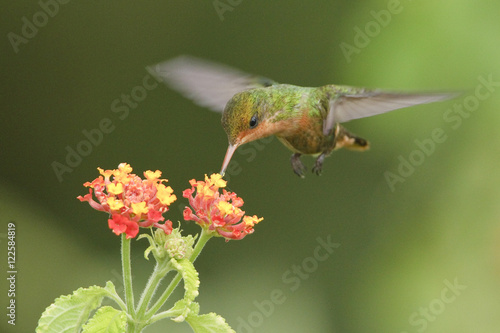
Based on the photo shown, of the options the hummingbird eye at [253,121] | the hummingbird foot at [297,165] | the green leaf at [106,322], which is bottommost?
the green leaf at [106,322]

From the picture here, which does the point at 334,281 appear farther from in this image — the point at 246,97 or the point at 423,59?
the point at 246,97

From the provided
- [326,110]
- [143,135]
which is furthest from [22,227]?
[326,110]

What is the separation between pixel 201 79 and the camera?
77.9 inches

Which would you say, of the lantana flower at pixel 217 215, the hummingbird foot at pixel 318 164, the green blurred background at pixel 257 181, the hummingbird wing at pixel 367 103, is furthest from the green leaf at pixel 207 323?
the green blurred background at pixel 257 181

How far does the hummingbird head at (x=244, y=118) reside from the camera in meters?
1.70

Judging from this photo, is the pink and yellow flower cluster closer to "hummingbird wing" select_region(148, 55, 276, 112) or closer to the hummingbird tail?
"hummingbird wing" select_region(148, 55, 276, 112)

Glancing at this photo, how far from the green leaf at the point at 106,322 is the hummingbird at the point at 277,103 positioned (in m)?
0.65

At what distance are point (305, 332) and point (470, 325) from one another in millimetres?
833

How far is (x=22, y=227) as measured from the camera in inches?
135

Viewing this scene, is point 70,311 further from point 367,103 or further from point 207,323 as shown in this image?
point 367,103

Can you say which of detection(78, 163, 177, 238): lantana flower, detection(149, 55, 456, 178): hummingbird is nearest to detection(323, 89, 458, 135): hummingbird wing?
detection(149, 55, 456, 178): hummingbird

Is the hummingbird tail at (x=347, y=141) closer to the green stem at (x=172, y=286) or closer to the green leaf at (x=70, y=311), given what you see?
the green stem at (x=172, y=286)

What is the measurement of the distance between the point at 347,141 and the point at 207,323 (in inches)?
50.4

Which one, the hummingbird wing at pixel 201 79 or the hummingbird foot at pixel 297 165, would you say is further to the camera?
the hummingbird foot at pixel 297 165
